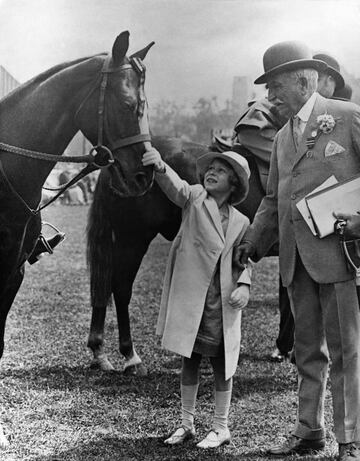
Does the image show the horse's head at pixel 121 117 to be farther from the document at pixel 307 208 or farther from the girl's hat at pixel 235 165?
the document at pixel 307 208

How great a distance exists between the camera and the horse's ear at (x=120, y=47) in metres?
3.16

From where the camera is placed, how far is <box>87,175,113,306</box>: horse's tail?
16.6 feet

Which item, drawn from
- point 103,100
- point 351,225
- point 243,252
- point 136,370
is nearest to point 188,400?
point 243,252

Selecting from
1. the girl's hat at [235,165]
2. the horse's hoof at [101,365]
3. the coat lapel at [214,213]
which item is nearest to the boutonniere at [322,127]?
the girl's hat at [235,165]

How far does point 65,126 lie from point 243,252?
1.20m

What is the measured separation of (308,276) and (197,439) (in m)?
1.15

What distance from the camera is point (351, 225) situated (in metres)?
Answer: 2.97

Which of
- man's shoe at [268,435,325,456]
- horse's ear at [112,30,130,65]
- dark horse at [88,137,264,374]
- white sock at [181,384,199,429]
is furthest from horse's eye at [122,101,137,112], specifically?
man's shoe at [268,435,325,456]

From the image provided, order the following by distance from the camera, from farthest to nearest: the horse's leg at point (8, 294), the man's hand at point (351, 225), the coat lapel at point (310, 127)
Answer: the horse's leg at point (8, 294)
the coat lapel at point (310, 127)
the man's hand at point (351, 225)

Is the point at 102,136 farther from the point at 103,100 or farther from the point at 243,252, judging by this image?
the point at 243,252

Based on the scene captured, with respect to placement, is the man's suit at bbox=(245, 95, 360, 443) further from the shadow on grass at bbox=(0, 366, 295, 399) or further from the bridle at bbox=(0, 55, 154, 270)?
the shadow on grass at bbox=(0, 366, 295, 399)

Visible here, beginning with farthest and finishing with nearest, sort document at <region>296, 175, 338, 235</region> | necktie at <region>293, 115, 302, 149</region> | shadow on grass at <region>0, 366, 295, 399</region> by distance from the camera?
shadow on grass at <region>0, 366, 295, 399</region> < necktie at <region>293, 115, 302, 149</region> < document at <region>296, 175, 338, 235</region>

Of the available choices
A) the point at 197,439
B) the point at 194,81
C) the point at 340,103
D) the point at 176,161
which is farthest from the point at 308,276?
the point at 194,81

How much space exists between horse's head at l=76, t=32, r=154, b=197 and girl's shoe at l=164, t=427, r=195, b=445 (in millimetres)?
1395
